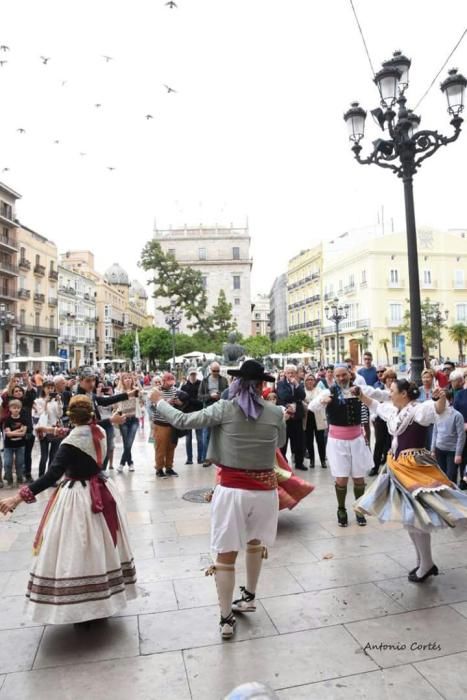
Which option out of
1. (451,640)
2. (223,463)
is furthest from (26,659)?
(451,640)

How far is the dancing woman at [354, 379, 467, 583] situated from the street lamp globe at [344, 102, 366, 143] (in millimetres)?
6051

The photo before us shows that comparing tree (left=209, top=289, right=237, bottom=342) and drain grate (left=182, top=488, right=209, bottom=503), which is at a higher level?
tree (left=209, top=289, right=237, bottom=342)

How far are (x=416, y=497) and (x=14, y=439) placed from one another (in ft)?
19.7

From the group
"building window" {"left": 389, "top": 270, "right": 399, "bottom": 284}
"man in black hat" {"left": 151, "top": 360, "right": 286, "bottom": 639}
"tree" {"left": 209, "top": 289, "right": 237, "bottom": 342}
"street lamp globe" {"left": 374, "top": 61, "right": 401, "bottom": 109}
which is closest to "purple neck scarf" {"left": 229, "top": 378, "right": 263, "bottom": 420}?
"man in black hat" {"left": 151, "top": 360, "right": 286, "bottom": 639}

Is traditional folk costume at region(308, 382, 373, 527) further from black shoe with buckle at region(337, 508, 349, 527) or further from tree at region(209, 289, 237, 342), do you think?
tree at region(209, 289, 237, 342)

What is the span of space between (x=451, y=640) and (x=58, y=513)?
8.50 ft

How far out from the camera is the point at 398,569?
14.1 feet

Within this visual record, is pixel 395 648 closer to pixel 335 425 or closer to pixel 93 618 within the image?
pixel 93 618

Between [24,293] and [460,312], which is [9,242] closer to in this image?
[24,293]

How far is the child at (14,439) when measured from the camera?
7.70 meters

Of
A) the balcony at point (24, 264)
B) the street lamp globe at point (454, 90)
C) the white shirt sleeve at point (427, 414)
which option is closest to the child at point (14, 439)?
the white shirt sleeve at point (427, 414)

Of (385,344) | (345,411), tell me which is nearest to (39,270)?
(385,344)

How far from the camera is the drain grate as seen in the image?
265 inches

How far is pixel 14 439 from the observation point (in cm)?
768
